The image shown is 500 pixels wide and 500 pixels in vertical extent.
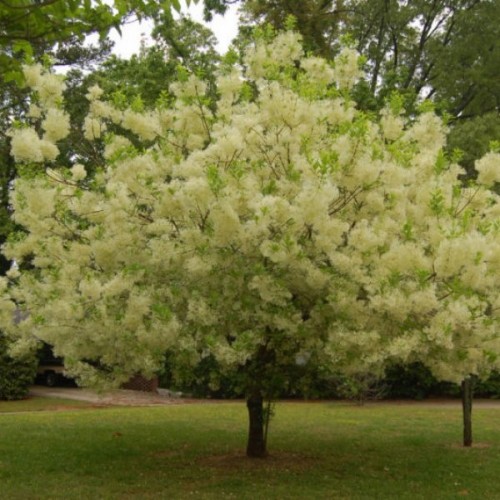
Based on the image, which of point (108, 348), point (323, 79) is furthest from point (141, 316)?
point (323, 79)

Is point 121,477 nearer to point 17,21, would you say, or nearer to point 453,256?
point 453,256

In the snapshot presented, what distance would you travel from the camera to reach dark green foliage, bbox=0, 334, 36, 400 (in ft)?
70.0

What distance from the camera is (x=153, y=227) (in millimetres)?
7555

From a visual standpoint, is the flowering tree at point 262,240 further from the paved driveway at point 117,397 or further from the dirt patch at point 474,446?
the paved driveway at point 117,397

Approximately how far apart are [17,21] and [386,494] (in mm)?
6651

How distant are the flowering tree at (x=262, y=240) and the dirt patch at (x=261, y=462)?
1.34 meters

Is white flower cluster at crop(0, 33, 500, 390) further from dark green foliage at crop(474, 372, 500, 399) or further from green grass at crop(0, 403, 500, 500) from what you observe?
dark green foliage at crop(474, 372, 500, 399)

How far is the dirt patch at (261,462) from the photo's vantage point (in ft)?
31.6

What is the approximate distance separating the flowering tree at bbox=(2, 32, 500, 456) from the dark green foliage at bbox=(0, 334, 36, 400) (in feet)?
44.0

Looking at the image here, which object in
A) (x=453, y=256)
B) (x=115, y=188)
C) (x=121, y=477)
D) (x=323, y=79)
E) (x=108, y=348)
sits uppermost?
(x=323, y=79)

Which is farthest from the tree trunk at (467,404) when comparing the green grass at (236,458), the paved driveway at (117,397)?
the paved driveway at (117,397)

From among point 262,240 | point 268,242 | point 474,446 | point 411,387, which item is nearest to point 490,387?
point 411,387

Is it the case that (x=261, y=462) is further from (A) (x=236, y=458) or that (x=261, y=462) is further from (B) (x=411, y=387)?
(B) (x=411, y=387)

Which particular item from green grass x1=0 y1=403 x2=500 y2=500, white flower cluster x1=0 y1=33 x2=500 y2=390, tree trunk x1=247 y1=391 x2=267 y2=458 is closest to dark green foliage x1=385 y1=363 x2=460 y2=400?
green grass x1=0 y1=403 x2=500 y2=500
